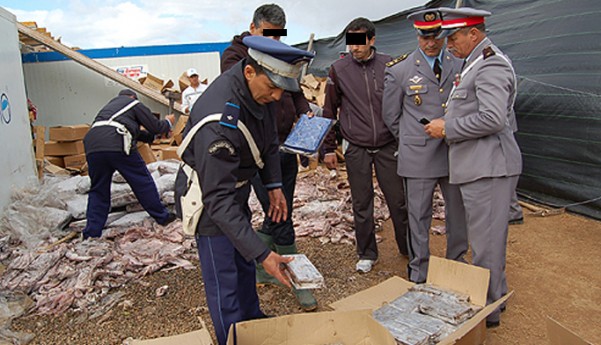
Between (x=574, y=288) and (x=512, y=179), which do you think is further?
(x=574, y=288)

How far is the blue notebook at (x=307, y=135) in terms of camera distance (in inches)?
133

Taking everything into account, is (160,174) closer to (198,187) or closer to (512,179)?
(198,187)

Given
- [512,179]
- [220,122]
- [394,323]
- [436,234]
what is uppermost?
[220,122]

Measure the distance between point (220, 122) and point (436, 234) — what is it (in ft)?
11.4

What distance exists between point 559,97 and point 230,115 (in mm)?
4347

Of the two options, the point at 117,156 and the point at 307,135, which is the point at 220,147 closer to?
the point at 307,135

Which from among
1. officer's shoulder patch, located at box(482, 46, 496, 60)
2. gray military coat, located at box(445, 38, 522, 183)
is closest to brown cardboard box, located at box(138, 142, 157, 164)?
gray military coat, located at box(445, 38, 522, 183)

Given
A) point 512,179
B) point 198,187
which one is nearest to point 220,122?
point 198,187

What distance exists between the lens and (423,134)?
319cm

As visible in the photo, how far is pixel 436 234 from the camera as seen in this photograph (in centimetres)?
479

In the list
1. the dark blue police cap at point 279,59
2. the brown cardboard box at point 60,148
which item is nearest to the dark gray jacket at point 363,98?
the dark blue police cap at point 279,59

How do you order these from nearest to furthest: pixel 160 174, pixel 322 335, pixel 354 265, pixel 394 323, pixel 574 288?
pixel 322 335 < pixel 394 323 < pixel 574 288 < pixel 354 265 < pixel 160 174

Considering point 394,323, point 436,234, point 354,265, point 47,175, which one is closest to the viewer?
point 394,323

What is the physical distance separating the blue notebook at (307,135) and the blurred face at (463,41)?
117 centimetres
